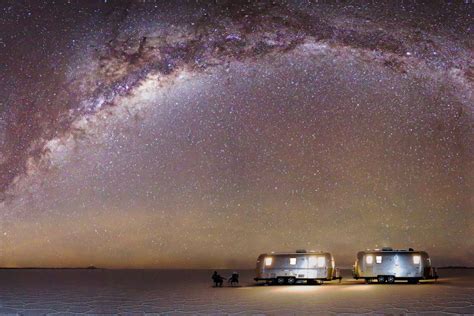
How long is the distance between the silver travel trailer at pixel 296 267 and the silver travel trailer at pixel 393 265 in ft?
6.26

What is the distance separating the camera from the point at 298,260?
33375 millimetres

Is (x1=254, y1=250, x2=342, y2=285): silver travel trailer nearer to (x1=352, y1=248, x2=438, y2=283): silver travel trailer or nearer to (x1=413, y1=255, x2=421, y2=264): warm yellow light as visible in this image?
(x1=352, y1=248, x2=438, y2=283): silver travel trailer

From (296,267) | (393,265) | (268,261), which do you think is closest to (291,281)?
(296,267)

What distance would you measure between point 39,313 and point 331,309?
9715 millimetres

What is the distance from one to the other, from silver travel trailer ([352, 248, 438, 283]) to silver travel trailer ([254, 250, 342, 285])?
75.1 inches

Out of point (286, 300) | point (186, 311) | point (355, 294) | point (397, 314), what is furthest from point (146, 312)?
point (355, 294)

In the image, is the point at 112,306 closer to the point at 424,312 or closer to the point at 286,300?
the point at 286,300

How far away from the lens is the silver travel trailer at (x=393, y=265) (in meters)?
32.8

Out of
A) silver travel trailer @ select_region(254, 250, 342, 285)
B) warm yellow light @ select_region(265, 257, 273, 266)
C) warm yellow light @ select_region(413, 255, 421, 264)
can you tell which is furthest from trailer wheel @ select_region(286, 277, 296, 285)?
warm yellow light @ select_region(413, 255, 421, 264)

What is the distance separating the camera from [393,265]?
3297cm

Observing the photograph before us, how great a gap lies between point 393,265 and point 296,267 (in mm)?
5393

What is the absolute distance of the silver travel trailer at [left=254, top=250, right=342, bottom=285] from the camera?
33.2 meters

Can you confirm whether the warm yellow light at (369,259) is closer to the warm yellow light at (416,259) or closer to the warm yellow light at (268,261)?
the warm yellow light at (416,259)

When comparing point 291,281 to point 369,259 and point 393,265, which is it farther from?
point 393,265
